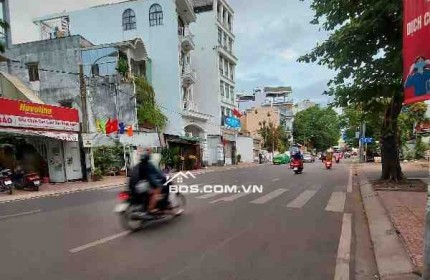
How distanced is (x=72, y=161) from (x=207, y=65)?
1205 inches

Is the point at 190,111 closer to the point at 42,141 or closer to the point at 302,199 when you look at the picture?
the point at 42,141

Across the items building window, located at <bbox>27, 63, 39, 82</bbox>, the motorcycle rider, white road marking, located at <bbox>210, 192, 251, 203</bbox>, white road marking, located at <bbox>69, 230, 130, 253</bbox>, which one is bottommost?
white road marking, located at <bbox>210, 192, 251, 203</bbox>

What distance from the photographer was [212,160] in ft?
164

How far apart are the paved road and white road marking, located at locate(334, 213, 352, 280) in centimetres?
2

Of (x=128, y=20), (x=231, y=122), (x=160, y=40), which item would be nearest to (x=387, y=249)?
(x=160, y=40)

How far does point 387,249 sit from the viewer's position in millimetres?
6324

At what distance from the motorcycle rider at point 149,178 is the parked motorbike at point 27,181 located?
13075 mm

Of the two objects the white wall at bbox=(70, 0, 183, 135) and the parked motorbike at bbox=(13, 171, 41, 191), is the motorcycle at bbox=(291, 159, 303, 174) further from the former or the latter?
the white wall at bbox=(70, 0, 183, 135)

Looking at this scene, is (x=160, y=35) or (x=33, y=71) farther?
(x=160, y=35)

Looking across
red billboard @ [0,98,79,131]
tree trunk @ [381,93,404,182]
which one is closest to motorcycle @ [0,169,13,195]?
red billboard @ [0,98,79,131]

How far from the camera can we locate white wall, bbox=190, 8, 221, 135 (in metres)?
52.2

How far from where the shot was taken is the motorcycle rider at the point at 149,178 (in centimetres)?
843

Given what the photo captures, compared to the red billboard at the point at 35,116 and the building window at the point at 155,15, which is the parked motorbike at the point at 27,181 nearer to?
the red billboard at the point at 35,116

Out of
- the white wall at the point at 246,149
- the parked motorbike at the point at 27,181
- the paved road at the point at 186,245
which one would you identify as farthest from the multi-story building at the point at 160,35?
the paved road at the point at 186,245
